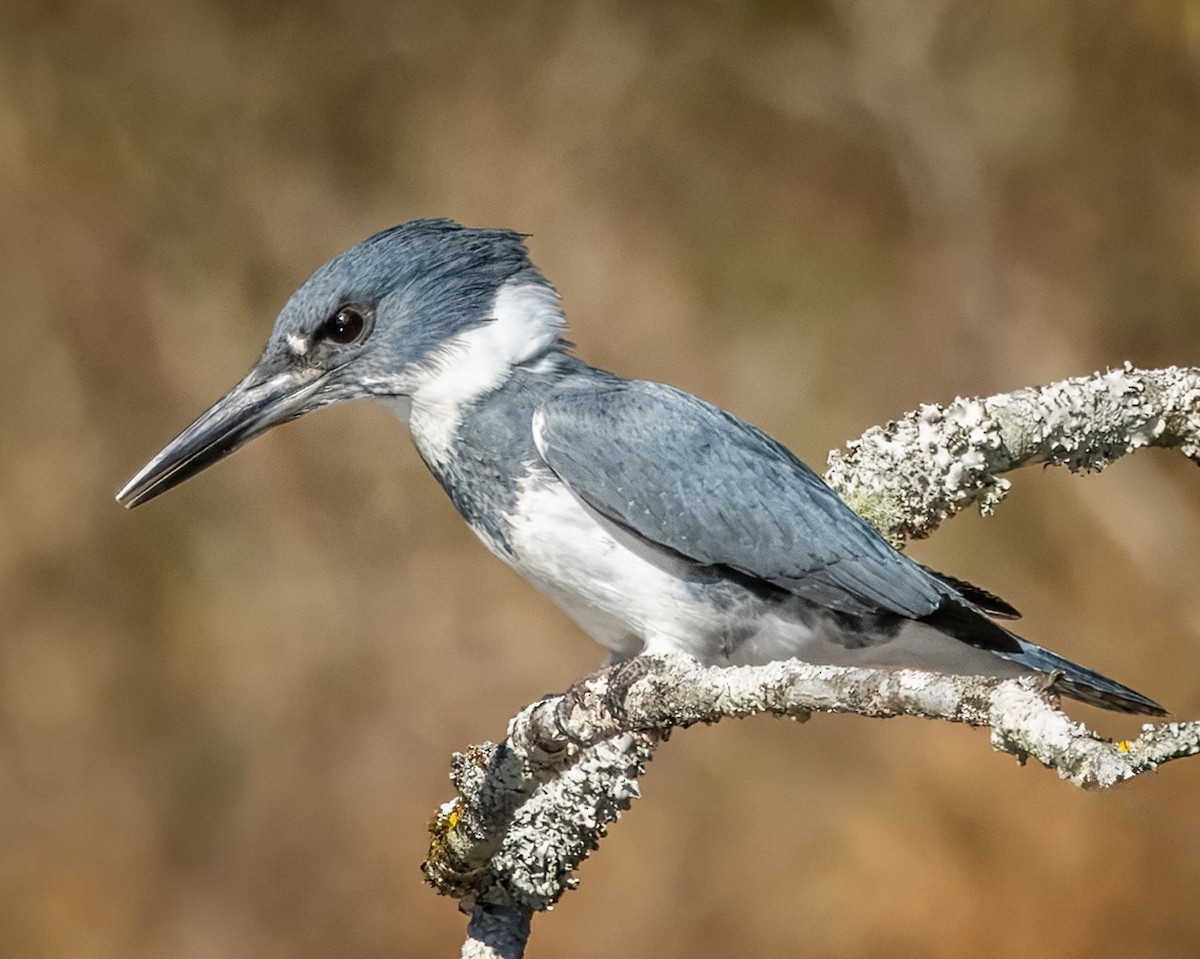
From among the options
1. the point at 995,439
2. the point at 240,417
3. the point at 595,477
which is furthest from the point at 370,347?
the point at 995,439

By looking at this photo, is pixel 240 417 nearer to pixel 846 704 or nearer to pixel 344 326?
pixel 344 326

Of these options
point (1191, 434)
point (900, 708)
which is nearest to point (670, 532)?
point (900, 708)

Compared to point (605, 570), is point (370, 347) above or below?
above

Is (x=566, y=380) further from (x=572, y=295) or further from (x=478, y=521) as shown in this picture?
(x=572, y=295)

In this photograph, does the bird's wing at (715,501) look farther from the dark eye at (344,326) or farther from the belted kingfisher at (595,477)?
the dark eye at (344,326)

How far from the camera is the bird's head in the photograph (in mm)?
1312

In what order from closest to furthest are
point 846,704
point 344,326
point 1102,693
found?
point 846,704 < point 1102,693 < point 344,326

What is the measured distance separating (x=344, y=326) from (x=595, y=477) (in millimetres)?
310

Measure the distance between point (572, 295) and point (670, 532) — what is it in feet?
4.04

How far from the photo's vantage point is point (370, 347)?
4.34ft

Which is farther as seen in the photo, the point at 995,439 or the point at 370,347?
the point at 995,439

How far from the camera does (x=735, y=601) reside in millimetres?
1207

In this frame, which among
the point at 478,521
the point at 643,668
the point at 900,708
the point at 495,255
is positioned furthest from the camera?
the point at 495,255

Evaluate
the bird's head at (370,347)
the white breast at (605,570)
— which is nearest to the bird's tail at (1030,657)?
the white breast at (605,570)
